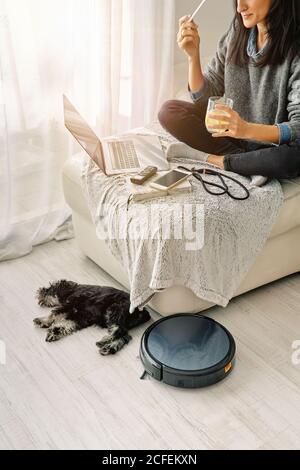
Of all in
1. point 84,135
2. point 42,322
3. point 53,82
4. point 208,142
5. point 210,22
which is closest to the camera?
point 42,322

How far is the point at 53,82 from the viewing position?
8.00 ft

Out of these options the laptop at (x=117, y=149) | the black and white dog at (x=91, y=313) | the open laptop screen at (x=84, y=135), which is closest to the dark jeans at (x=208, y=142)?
the laptop at (x=117, y=149)

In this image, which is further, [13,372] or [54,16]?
[54,16]

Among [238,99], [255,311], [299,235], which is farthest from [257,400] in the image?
[238,99]

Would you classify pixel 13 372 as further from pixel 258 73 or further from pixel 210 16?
pixel 210 16

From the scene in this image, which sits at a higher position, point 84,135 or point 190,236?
point 84,135

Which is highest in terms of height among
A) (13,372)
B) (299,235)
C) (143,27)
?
(143,27)

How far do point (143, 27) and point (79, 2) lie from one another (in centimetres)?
41

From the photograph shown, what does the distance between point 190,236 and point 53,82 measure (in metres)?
1.03

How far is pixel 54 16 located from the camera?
2.33 m

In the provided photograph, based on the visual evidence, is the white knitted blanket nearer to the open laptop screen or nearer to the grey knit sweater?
the open laptop screen

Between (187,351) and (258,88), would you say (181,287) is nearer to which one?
(187,351)

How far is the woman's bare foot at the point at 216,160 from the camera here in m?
2.12

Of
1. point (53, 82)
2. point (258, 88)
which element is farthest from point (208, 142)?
point (53, 82)
